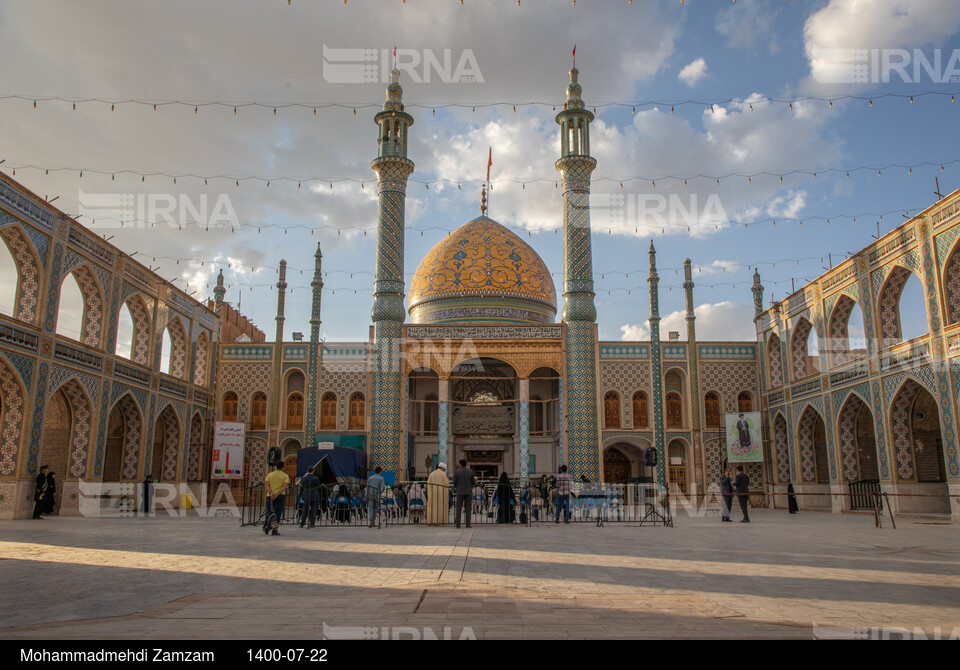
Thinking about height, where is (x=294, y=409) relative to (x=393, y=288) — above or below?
below

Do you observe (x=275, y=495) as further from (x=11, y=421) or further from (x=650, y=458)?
(x=650, y=458)

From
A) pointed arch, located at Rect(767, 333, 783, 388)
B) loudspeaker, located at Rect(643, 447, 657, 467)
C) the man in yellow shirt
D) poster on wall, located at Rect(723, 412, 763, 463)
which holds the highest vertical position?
pointed arch, located at Rect(767, 333, 783, 388)

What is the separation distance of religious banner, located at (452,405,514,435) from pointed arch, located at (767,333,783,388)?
31.2 ft

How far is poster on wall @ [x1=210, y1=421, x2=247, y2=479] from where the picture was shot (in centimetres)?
2153

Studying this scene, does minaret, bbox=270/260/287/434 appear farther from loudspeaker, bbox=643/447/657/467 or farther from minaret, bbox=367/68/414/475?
loudspeaker, bbox=643/447/657/467

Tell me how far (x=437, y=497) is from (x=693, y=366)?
48.3ft

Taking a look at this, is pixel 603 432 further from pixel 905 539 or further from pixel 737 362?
pixel 905 539

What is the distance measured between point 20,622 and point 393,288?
19.6 meters

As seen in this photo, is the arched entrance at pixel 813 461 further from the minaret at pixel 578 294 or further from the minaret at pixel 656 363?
the minaret at pixel 578 294

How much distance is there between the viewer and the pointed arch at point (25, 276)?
14820 mm

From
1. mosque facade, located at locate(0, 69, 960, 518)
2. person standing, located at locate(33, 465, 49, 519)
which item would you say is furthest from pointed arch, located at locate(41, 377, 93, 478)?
person standing, located at locate(33, 465, 49, 519)

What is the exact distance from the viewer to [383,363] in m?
23.3
